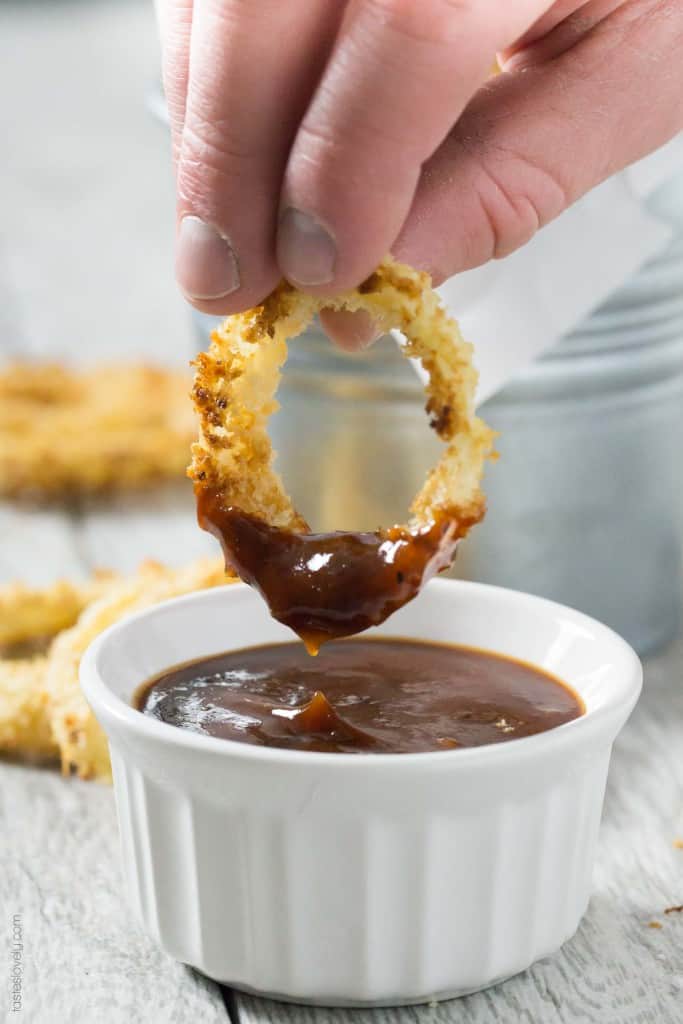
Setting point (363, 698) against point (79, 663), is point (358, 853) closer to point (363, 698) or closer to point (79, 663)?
point (363, 698)

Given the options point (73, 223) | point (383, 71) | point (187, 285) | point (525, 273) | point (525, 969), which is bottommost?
point (73, 223)

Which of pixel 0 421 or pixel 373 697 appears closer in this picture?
pixel 373 697

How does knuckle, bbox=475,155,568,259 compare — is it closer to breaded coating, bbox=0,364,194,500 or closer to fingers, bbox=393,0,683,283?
fingers, bbox=393,0,683,283

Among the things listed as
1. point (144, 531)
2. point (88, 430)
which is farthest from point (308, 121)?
point (88, 430)

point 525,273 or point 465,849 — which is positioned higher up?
point 525,273

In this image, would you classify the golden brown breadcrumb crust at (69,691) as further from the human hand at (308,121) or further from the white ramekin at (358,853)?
the human hand at (308,121)

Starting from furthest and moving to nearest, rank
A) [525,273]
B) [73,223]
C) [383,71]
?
[73,223]
[525,273]
[383,71]

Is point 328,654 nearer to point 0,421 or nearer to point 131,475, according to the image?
point 131,475

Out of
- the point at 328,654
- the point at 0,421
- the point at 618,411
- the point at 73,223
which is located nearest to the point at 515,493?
the point at 618,411
